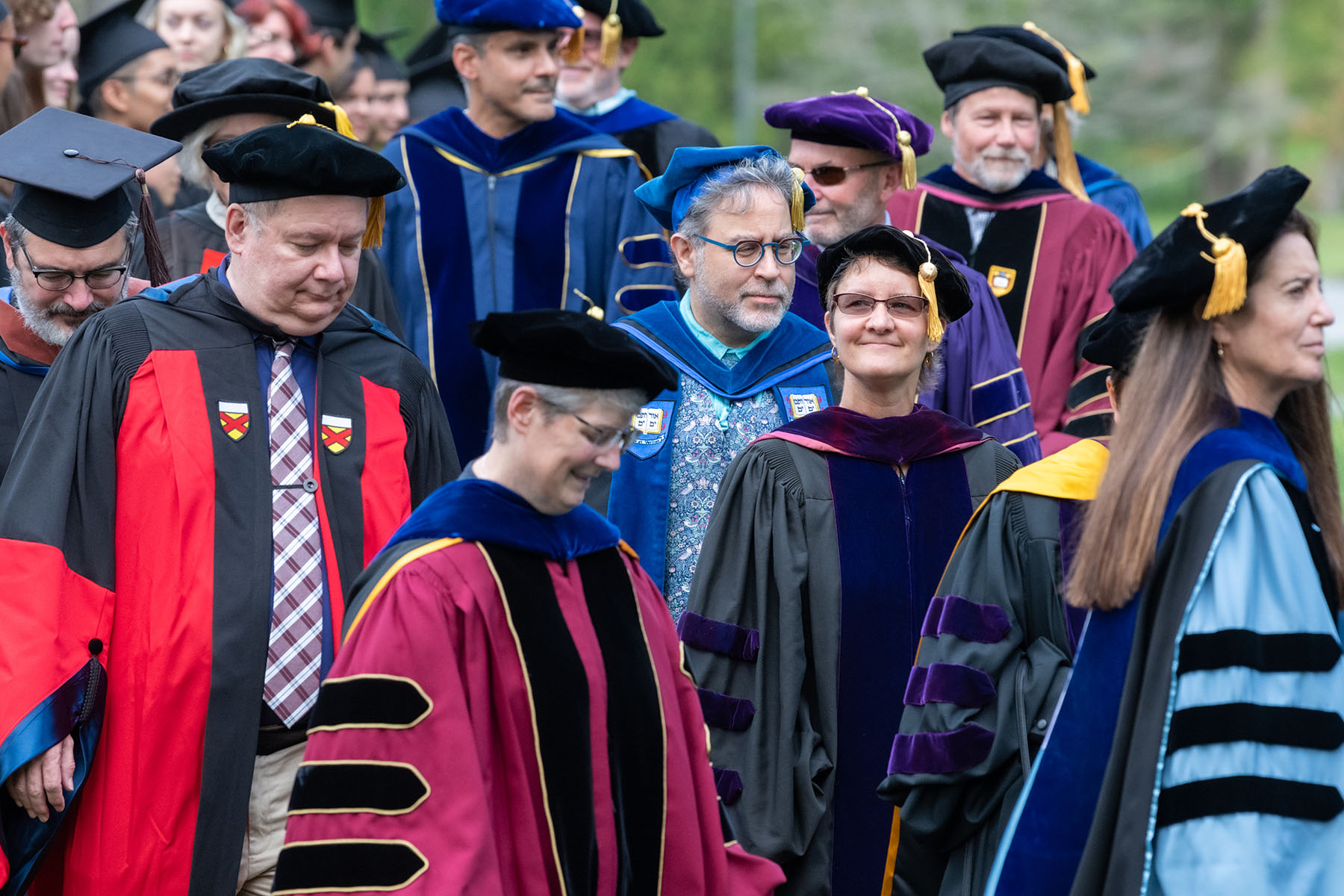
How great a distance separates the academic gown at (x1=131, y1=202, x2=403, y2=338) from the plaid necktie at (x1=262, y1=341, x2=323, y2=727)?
134cm

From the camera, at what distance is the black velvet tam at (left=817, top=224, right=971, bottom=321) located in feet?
15.0

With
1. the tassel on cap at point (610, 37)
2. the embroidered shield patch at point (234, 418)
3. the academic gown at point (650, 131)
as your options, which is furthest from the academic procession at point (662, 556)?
the tassel on cap at point (610, 37)

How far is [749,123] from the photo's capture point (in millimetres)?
20531

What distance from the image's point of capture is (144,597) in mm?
4117

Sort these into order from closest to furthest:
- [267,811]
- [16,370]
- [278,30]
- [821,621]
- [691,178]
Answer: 1. [267,811]
2. [821,621]
3. [16,370]
4. [691,178]
5. [278,30]

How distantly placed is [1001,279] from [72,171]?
362 centimetres

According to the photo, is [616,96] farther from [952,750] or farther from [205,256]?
[952,750]

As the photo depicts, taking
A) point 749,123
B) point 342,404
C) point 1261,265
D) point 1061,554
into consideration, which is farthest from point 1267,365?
point 749,123

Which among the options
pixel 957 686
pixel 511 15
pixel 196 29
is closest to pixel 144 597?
pixel 957 686

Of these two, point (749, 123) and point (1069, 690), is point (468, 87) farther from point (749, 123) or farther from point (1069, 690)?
point (749, 123)

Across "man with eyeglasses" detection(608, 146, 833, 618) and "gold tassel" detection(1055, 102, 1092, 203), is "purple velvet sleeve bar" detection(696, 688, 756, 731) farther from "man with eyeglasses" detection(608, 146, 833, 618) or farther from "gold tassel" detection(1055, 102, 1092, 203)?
"gold tassel" detection(1055, 102, 1092, 203)

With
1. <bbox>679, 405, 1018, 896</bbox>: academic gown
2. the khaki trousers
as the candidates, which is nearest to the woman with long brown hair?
<bbox>679, 405, 1018, 896</bbox>: academic gown

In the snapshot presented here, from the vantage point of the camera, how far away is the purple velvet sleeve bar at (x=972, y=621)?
13.2 ft

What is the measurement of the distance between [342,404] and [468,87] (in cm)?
275
